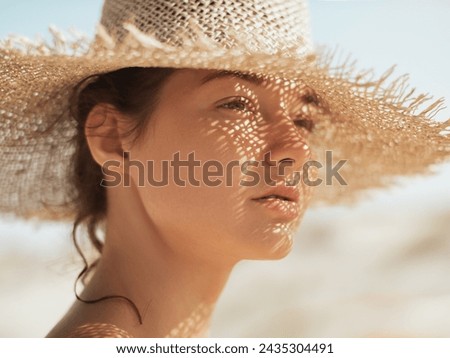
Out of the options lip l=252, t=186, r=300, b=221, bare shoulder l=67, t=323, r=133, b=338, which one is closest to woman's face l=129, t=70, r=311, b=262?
lip l=252, t=186, r=300, b=221

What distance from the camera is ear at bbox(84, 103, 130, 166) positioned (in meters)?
1.36

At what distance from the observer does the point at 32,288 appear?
4.52 m

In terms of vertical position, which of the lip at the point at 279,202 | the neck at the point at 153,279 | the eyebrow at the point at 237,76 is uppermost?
the eyebrow at the point at 237,76

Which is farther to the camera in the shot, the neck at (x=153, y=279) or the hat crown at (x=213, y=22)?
the neck at (x=153, y=279)

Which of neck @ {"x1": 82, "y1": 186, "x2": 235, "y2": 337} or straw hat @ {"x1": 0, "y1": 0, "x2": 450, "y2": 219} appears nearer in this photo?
straw hat @ {"x1": 0, "y1": 0, "x2": 450, "y2": 219}

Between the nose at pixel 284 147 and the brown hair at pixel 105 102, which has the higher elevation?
the nose at pixel 284 147

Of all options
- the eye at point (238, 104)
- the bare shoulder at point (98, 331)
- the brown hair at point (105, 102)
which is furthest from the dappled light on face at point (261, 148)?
the bare shoulder at point (98, 331)

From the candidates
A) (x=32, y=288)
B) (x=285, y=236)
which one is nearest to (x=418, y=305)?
(x=32, y=288)

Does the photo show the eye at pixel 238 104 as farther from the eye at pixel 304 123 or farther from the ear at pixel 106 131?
the ear at pixel 106 131

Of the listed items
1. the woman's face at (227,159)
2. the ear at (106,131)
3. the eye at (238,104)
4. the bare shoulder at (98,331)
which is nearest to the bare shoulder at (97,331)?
the bare shoulder at (98,331)

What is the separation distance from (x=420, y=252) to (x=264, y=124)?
5.15 meters

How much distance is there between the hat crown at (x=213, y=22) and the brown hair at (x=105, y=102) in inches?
4.2

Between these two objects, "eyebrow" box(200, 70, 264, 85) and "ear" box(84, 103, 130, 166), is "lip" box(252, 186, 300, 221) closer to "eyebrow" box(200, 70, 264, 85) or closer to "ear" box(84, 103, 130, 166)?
"eyebrow" box(200, 70, 264, 85)

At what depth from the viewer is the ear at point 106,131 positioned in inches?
53.4
